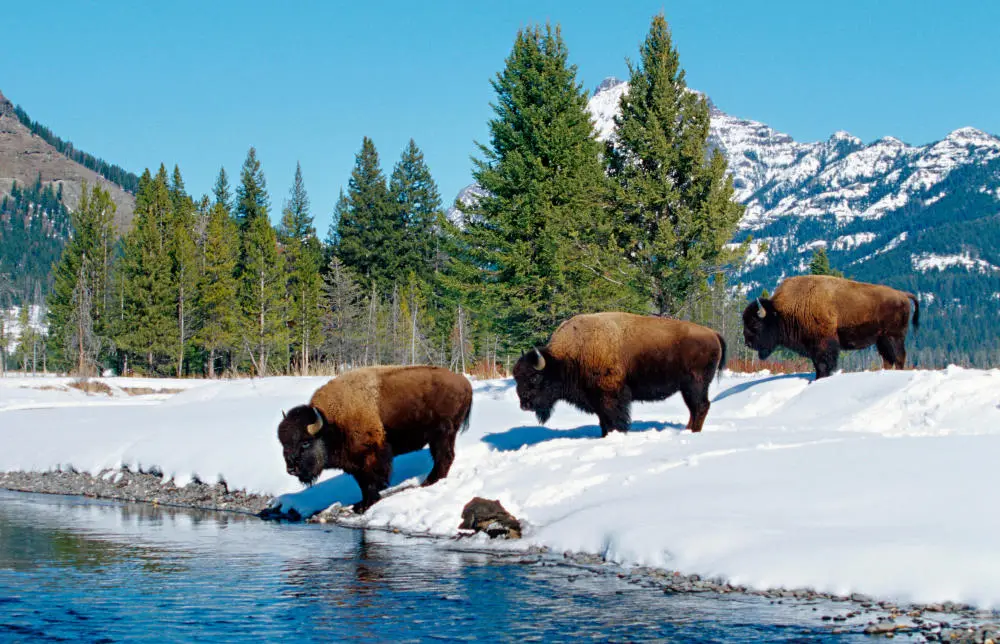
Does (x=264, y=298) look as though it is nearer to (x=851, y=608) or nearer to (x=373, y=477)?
(x=373, y=477)

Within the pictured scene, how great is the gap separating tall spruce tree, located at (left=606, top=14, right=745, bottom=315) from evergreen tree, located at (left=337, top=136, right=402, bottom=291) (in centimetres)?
4689

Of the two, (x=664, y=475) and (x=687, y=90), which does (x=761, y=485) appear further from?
(x=687, y=90)

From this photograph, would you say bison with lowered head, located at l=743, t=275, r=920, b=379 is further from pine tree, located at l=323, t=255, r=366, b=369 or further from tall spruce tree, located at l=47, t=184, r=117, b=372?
tall spruce tree, located at l=47, t=184, r=117, b=372

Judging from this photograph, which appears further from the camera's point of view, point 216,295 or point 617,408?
point 216,295

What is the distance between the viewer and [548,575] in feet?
29.8

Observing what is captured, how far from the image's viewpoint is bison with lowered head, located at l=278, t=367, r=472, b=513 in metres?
13.1

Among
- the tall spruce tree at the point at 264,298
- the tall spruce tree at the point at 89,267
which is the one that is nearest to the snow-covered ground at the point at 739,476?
the tall spruce tree at the point at 264,298

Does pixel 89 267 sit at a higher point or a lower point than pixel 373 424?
higher

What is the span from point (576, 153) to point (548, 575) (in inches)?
949

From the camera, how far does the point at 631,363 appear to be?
560 inches

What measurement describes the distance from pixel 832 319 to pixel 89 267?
199 feet

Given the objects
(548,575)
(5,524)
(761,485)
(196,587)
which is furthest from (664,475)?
(5,524)

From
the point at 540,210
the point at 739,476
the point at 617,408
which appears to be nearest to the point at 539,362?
the point at 617,408

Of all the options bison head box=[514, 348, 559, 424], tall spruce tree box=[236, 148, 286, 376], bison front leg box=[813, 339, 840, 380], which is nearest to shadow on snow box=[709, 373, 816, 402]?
bison front leg box=[813, 339, 840, 380]
